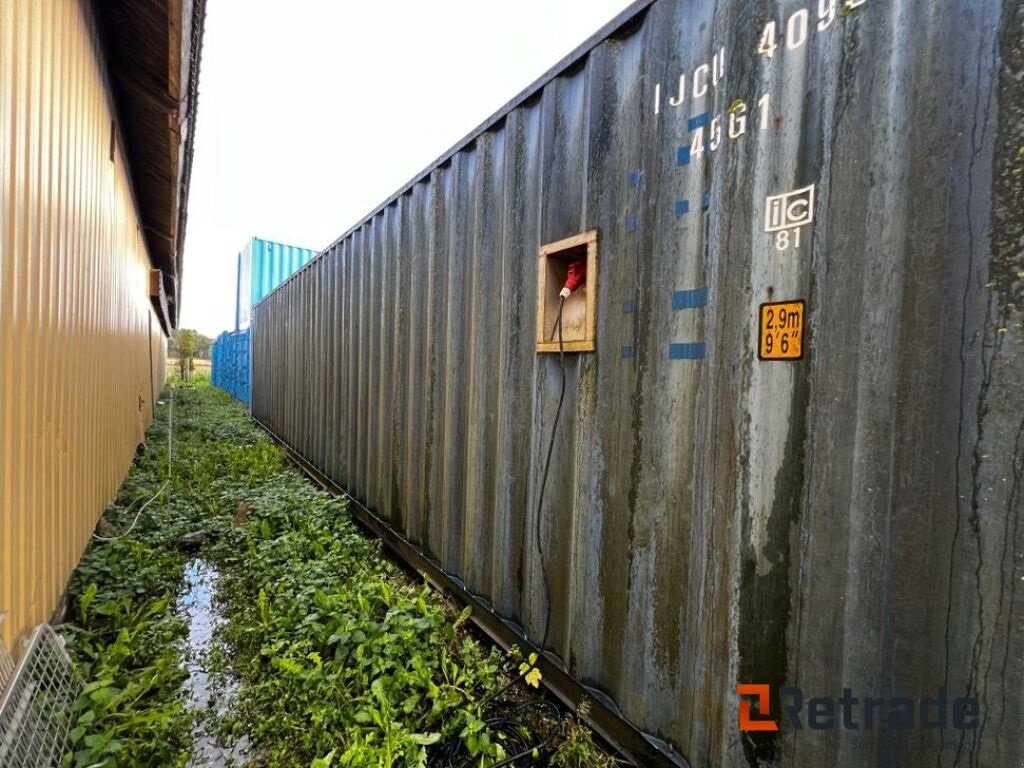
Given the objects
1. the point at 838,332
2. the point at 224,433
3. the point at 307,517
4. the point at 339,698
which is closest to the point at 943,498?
the point at 838,332

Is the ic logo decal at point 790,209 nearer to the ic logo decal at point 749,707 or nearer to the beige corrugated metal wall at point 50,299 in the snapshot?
the ic logo decal at point 749,707

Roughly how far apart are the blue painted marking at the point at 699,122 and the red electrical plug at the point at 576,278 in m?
0.63

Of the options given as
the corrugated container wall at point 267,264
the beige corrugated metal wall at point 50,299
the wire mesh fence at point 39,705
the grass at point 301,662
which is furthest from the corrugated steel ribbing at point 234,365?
the wire mesh fence at point 39,705

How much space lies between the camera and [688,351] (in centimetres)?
159

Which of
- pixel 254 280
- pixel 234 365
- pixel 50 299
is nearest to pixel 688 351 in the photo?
pixel 50 299

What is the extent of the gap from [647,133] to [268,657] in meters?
3.16

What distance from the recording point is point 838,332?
121 cm

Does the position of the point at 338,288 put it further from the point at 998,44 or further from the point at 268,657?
the point at 998,44

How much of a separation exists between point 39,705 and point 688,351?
2.62 m

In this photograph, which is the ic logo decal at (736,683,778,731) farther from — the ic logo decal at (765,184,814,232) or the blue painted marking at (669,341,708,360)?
the ic logo decal at (765,184,814,232)

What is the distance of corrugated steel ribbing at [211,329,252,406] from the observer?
14375mm

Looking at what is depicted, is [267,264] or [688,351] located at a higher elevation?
[267,264]
